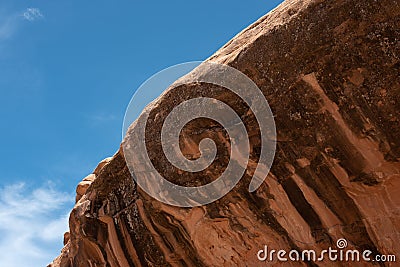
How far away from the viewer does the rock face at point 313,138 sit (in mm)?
6820

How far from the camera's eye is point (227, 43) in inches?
349

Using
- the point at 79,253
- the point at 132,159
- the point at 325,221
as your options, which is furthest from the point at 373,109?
the point at 79,253

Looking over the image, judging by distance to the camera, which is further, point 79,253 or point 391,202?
point 79,253

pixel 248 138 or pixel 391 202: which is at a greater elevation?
pixel 248 138

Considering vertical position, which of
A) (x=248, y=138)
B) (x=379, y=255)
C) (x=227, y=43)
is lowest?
(x=379, y=255)

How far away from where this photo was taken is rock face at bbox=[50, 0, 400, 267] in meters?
6.82

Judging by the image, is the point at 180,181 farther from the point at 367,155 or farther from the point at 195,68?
the point at 367,155

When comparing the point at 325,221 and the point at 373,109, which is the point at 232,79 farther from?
the point at 325,221

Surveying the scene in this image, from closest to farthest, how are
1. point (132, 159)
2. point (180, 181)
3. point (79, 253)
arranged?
point (180, 181)
point (132, 159)
point (79, 253)

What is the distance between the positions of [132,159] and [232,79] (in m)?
2.58

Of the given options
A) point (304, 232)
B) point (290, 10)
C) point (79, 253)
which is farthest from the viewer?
point (79, 253)

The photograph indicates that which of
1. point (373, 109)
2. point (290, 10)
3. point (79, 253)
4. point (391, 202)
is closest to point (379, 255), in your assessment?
point (391, 202)

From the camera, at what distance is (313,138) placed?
289 inches

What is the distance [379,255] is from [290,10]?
3.75 m
